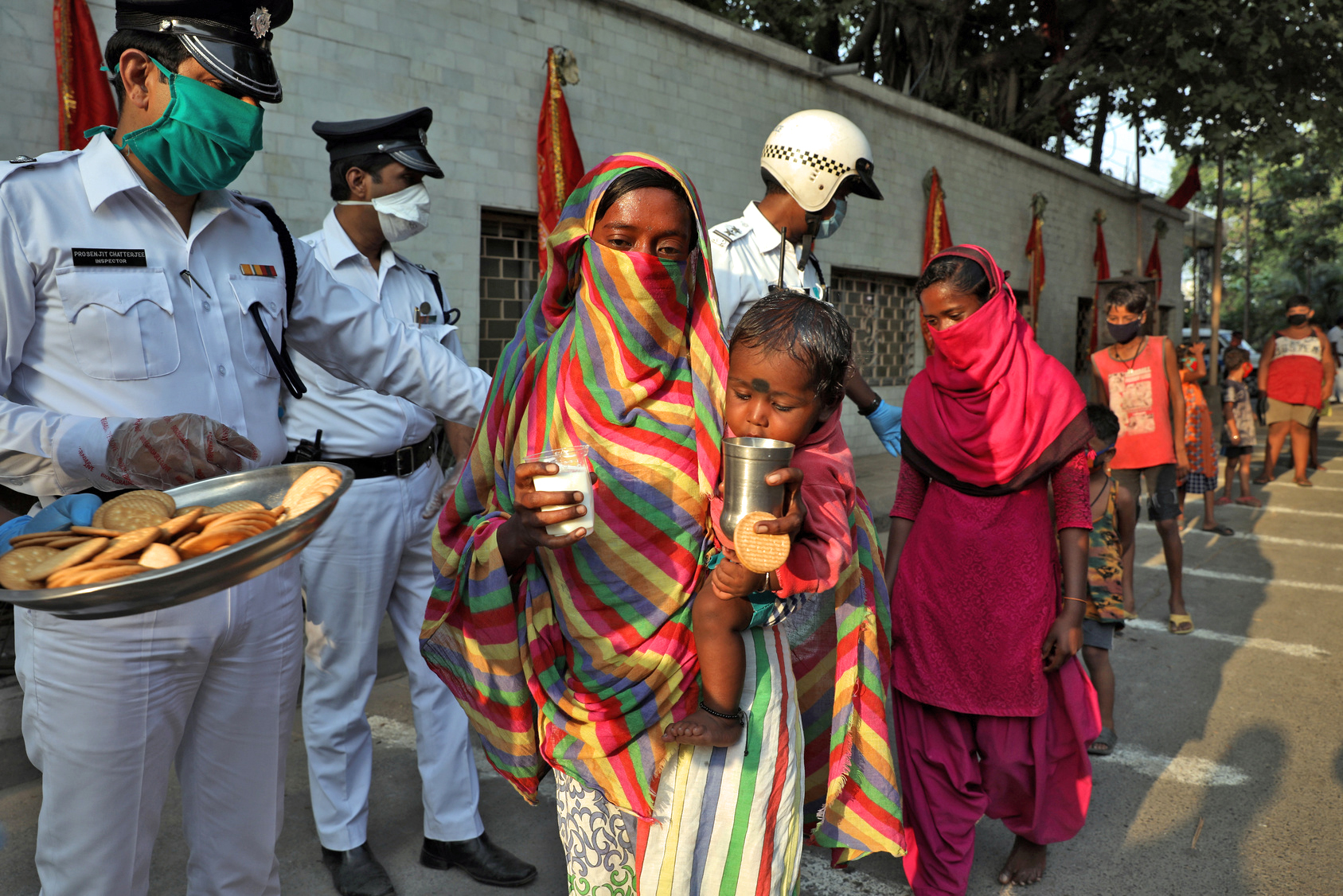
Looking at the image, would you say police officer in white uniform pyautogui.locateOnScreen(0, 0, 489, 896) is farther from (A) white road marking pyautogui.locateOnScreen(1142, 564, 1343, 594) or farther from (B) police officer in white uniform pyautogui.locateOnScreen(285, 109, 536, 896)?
(A) white road marking pyautogui.locateOnScreen(1142, 564, 1343, 594)

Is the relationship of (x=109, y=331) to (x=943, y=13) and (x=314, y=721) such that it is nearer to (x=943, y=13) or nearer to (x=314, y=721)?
(x=314, y=721)

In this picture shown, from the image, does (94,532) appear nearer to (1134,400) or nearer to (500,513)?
(500,513)

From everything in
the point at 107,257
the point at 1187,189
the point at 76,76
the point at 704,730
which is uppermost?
the point at 1187,189

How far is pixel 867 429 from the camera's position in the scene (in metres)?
11.6

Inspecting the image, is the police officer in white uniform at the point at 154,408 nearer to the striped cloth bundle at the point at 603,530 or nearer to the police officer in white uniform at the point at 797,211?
the striped cloth bundle at the point at 603,530

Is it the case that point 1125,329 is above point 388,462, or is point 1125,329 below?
above

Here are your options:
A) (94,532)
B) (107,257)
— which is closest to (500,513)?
(94,532)

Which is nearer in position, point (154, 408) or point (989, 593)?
point (154, 408)

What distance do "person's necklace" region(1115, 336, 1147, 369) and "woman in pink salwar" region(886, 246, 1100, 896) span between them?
287 centimetres

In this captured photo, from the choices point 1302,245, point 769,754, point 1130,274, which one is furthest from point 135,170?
point 1302,245

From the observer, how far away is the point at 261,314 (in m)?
1.98

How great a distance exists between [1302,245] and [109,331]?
37.5 metres

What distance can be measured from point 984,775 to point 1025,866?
1.19 ft

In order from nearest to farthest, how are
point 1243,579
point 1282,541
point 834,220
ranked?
point 834,220
point 1243,579
point 1282,541
